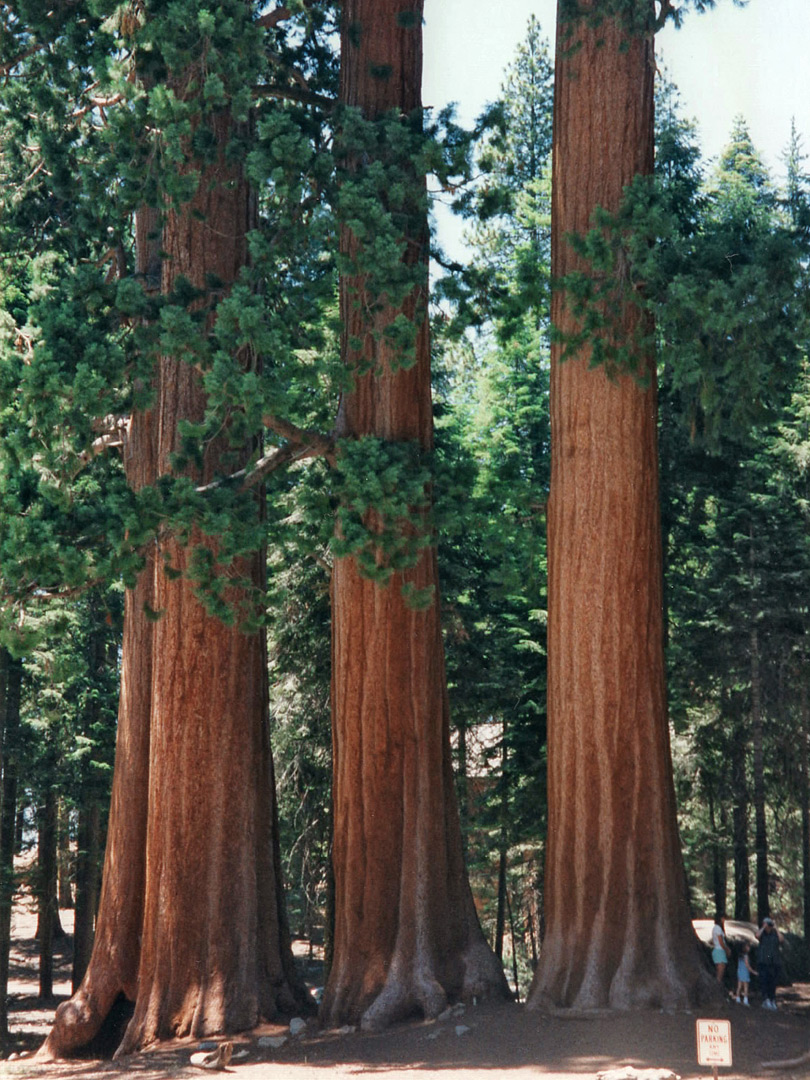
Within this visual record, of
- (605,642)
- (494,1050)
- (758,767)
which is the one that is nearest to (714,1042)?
(494,1050)

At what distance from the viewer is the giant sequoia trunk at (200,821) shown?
12.0 metres

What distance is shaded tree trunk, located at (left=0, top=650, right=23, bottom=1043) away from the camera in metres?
20.7

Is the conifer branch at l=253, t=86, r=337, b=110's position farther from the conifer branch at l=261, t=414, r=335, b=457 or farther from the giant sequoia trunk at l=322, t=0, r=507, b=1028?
the conifer branch at l=261, t=414, r=335, b=457

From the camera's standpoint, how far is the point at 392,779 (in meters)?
11.8

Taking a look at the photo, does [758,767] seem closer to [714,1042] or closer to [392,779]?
[392,779]

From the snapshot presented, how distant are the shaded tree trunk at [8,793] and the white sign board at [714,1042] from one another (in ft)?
51.0

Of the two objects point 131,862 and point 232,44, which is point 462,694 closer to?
point 131,862

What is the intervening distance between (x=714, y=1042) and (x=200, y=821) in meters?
6.52

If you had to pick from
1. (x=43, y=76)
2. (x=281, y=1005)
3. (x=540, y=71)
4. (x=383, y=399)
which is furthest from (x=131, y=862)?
(x=540, y=71)

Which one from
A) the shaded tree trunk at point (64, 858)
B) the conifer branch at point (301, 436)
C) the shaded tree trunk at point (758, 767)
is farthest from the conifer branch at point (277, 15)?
the shaded tree trunk at point (64, 858)

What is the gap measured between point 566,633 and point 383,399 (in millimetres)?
2830

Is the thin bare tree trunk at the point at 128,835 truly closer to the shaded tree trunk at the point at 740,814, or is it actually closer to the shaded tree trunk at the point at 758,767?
the shaded tree trunk at the point at 758,767

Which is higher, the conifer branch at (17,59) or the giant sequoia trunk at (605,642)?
the conifer branch at (17,59)

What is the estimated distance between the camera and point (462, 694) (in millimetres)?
20594
